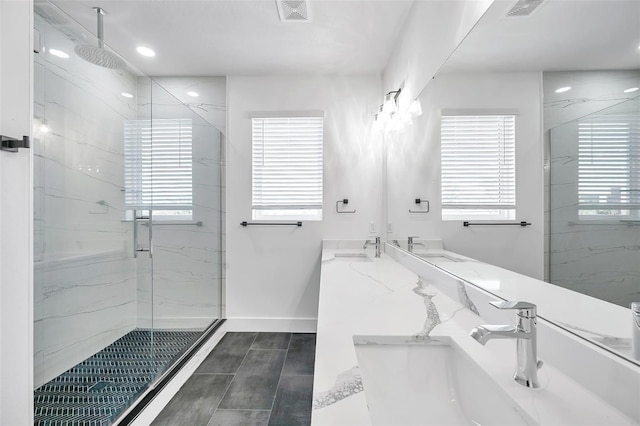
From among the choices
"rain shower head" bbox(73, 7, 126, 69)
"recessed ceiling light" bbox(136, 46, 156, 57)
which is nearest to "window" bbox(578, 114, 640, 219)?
"rain shower head" bbox(73, 7, 126, 69)

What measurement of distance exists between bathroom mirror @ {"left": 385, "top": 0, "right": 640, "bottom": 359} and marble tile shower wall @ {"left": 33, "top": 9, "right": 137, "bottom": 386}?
1989 millimetres

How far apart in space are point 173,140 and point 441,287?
2.26m

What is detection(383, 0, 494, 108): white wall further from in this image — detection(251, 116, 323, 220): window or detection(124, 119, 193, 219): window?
detection(124, 119, 193, 219): window

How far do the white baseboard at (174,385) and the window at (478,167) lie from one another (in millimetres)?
1933

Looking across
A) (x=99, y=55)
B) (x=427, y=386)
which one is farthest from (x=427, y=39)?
(x=99, y=55)

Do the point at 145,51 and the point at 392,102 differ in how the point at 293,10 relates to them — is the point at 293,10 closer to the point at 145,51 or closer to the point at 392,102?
the point at 392,102

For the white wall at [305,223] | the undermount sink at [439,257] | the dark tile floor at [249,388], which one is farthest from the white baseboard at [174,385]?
the undermount sink at [439,257]

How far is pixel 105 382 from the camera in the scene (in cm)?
166

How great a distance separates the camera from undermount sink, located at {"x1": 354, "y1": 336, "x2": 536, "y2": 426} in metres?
0.69

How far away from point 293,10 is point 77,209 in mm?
1821

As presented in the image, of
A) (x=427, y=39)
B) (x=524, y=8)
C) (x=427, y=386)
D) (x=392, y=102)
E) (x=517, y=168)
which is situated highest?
(x=427, y=39)

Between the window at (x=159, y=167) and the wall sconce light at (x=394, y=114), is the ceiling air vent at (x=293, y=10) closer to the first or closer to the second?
the wall sconce light at (x=394, y=114)

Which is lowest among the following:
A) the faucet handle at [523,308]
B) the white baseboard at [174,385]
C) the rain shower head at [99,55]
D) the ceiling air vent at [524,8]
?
the white baseboard at [174,385]
